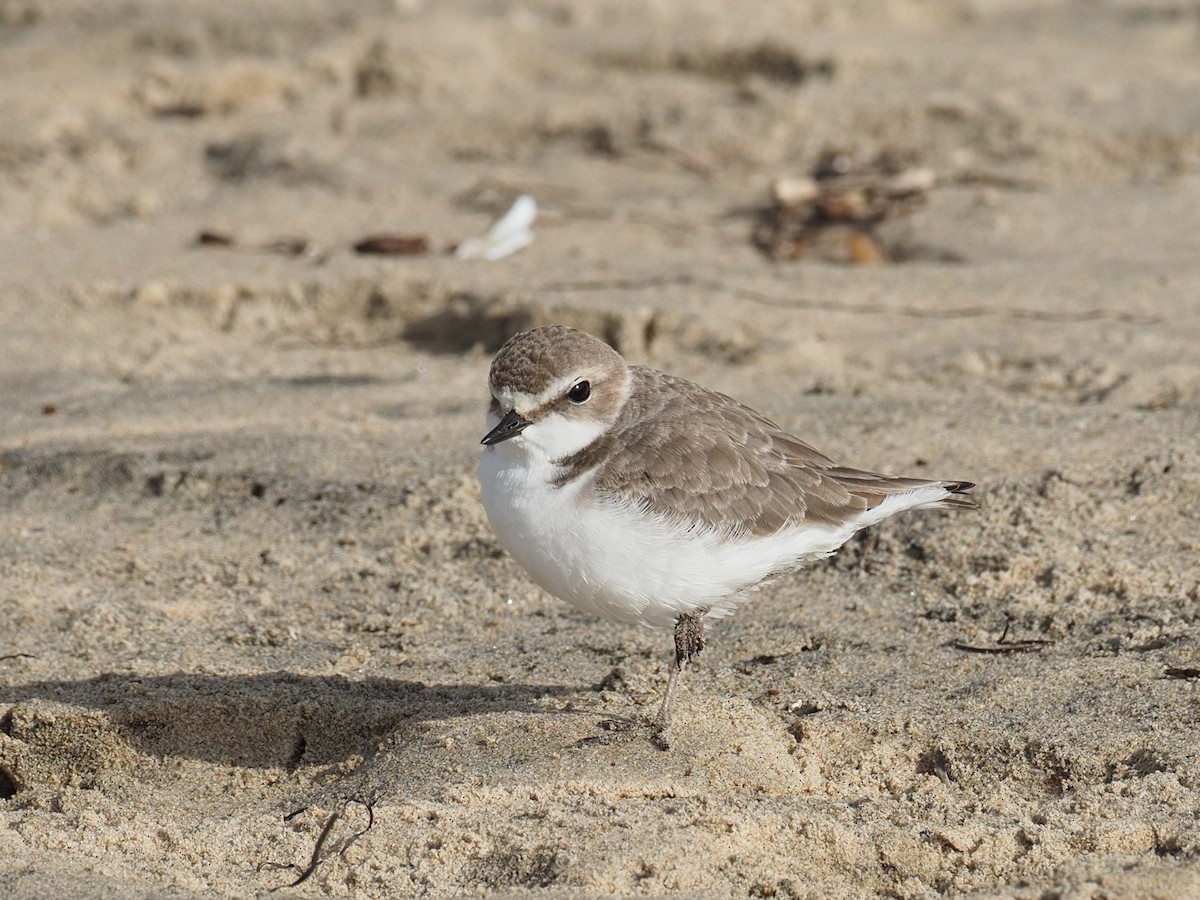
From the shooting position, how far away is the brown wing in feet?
12.6

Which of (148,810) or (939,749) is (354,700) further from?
(939,749)

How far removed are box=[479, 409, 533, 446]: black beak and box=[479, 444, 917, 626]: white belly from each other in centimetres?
7

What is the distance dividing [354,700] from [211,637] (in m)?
0.62

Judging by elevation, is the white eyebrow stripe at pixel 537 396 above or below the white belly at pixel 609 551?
above

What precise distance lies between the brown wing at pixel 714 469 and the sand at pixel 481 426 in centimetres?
53

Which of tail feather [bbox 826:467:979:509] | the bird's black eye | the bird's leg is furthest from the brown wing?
the bird's leg

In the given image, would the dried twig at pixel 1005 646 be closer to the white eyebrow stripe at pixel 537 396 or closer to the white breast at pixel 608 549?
the white breast at pixel 608 549

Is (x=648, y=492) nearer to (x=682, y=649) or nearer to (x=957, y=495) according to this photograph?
(x=682, y=649)

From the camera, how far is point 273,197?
7879mm

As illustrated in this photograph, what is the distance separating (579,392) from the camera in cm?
391

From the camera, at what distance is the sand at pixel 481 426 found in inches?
140

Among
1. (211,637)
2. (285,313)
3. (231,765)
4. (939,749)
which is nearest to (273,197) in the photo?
(285,313)

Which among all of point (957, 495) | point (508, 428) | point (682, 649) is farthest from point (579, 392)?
point (957, 495)

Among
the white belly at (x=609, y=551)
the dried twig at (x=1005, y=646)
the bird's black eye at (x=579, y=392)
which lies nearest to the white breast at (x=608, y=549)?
the white belly at (x=609, y=551)
